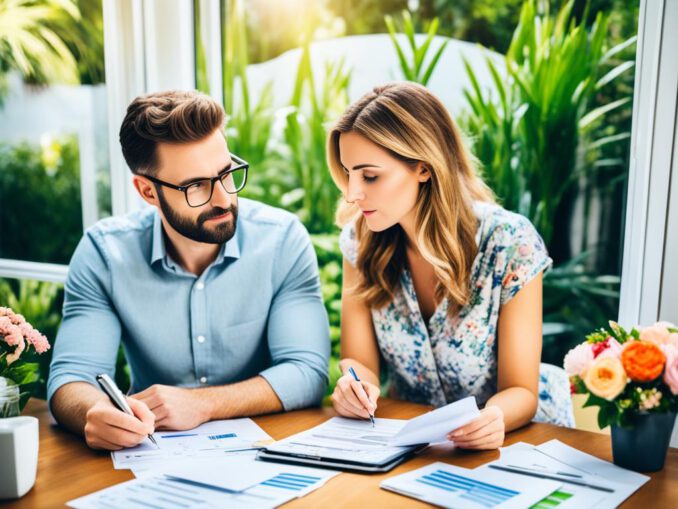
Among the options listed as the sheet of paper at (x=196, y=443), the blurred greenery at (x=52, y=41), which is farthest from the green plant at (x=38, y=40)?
the sheet of paper at (x=196, y=443)

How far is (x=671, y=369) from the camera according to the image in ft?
3.91

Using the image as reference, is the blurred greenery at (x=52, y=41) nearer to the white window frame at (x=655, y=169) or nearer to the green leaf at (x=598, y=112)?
the green leaf at (x=598, y=112)

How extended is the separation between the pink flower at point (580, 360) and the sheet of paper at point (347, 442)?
1.19 ft

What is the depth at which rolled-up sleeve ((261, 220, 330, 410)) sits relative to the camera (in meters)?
1.66

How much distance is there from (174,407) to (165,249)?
0.54 meters

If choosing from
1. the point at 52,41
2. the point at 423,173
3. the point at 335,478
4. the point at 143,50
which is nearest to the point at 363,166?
the point at 423,173

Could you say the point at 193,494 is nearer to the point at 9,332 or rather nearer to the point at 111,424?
the point at 111,424

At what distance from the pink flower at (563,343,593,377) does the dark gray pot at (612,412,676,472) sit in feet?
0.40

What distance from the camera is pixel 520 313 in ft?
5.43

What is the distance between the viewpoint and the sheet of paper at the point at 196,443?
133 centimetres

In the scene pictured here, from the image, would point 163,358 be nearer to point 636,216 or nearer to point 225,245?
point 225,245

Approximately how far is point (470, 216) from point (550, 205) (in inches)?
21.3

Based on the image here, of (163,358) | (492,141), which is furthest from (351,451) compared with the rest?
(492,141)

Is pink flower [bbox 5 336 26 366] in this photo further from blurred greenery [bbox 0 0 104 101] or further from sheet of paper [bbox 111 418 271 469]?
blurred greenery [bbox 0 0 104 101]
